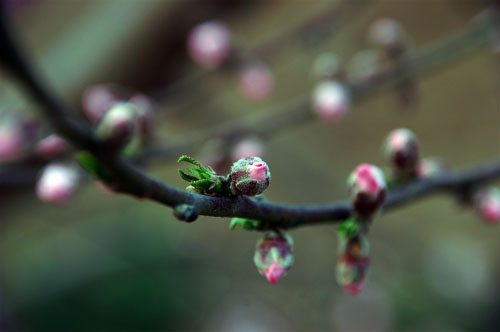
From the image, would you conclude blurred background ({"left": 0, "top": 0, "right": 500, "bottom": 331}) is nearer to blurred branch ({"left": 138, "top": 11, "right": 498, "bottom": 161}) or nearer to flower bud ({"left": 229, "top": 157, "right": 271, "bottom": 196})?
blurred branch ({"left": 138, "top": 11, "right": 498, "bottom": 161})

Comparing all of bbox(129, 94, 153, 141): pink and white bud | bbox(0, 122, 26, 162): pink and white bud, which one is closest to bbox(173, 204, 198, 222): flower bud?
bbox(129, 94, 153, 141): pink and white bud

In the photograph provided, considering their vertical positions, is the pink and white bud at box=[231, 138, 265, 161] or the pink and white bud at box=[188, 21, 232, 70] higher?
the pink and white bud at box=[188, 21, 232, 70]

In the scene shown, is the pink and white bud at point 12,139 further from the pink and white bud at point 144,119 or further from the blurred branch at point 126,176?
the blurred branch at point 126,176

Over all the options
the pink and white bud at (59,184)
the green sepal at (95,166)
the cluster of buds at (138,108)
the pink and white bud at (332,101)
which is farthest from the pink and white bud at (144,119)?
the green sepal at (95,166)

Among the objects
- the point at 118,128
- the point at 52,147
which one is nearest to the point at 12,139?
the point at 52,147

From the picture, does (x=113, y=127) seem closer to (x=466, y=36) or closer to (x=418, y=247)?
(x=466, y=36)

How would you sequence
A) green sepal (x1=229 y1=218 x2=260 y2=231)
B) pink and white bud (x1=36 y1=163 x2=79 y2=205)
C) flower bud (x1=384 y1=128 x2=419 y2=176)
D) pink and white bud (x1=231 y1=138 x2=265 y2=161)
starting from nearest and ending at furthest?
green sepal (x1=229 y1=218 x2=260 y2=231) → flower bud (x1=384 y1=128 x2=419 y2=176) → pink and white bud (x1=36 y1=163 x2=79 y2=205) → pink and white bud (x1=231 y1=138 x2=265 y2=161)
